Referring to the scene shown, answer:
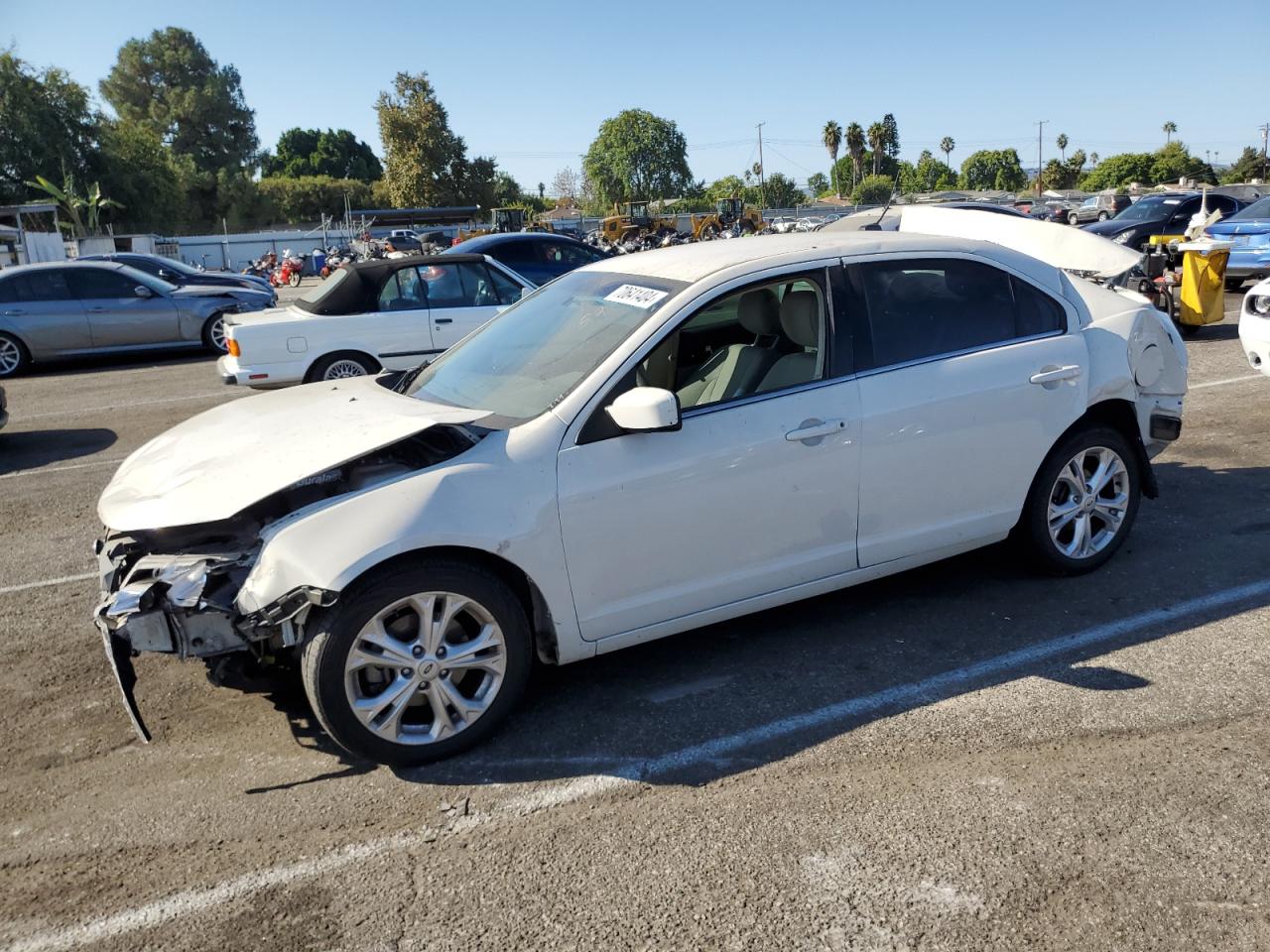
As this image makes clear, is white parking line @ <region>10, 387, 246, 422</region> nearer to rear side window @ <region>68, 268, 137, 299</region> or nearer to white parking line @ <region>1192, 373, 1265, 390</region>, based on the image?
rear side window @ <region>68, 268, 137, 299</region>

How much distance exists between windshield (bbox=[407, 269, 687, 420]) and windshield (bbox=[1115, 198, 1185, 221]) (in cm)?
1957

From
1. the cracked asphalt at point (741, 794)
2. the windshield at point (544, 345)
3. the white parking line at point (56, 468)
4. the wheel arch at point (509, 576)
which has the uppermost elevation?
the windshield at point (544, 345)

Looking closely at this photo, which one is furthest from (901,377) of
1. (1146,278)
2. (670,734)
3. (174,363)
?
(174,363)

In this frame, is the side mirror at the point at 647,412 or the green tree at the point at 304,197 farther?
the green tree at the point at 304,197

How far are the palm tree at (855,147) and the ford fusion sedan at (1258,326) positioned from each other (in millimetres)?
122260

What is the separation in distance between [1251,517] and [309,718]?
201 inches

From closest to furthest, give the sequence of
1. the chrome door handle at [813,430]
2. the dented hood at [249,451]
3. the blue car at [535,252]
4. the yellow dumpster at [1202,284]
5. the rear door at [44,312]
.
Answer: the dented hood at [249,451], the chrome door handle at [813,430], the yellow dumpster at [1202,284], the blue car at [535,252], the rear door at [44,312]

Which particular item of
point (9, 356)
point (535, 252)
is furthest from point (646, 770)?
point (9, 356)

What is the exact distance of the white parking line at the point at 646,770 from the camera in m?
2.89

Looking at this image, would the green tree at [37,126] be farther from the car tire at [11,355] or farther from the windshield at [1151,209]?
the windshield at [1151,209]

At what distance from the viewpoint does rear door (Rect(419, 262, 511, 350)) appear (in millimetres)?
10633

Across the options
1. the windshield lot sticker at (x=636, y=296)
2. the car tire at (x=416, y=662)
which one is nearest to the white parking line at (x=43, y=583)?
the car tire at (x=416, y=662)

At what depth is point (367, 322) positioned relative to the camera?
10.5m

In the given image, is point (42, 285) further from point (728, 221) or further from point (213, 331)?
point (728, 221)
